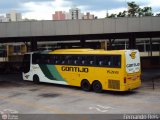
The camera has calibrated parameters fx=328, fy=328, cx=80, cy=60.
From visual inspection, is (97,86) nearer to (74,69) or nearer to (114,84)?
(114,84)

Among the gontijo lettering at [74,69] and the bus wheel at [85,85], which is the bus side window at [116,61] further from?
the bus wheel at [85,85]

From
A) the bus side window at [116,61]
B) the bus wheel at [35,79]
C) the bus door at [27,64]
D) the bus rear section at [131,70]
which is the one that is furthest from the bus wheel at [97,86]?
the bus door at [27,64]

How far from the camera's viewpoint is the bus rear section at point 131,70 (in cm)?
2170

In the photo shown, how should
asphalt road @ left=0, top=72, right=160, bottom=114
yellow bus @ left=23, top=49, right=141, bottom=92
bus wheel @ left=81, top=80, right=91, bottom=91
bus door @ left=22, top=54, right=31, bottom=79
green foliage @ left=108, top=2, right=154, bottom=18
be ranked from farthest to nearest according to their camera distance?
green foliage @ left=108, top=2, right=154, bottom=18 → bus door @ left=22, top=54, right=31, bottom=79 → bus wheel @ left=81, top=80, right=91, bottom=91 → yellow bus @ left=23, top=49, right=141, bottom=92 → asphalt road @ left=0, top=72, right=160, bottom=114

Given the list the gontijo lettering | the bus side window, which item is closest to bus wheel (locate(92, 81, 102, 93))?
the gontijo lettering

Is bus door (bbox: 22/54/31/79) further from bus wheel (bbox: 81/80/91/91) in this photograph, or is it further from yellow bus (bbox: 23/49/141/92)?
bus wheel (bbox: 81/80/91/91)

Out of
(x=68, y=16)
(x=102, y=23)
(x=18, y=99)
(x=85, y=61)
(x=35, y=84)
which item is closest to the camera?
(x=18, y=99)

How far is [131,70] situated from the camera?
22125 mm

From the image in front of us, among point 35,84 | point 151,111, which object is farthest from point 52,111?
point 35,84

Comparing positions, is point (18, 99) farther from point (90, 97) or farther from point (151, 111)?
point (151, 111)

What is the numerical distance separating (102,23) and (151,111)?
Result: 12153 mm

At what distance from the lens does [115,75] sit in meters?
22.0

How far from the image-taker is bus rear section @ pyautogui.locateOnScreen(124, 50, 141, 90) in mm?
21703

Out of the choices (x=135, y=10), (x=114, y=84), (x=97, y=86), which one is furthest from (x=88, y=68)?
(x=135, y=10)
